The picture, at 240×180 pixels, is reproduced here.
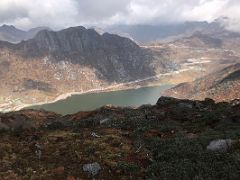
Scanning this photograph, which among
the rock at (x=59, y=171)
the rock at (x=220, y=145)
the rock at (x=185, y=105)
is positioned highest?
the rock at (x=59, y=171)

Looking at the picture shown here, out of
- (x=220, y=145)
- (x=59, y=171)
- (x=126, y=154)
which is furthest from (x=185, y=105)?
(x=59, y=171)

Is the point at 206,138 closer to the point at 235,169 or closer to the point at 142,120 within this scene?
the point at 235,169

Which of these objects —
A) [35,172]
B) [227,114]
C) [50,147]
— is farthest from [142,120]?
[35,172]

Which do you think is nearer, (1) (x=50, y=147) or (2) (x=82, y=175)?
(2) (x=82, y=175)

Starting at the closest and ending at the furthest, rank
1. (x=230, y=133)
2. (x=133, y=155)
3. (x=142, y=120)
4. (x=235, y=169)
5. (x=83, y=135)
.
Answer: (x=235, y=169) → (x=133, y=155) → (x=230, y=133) → (x=83, y=135) → (x=142, y=120)

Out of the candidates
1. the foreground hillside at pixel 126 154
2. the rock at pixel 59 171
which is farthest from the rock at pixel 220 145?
the rock at pixel 59 171

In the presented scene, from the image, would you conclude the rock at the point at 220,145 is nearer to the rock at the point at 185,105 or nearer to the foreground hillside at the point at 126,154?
the foreground hillside at the point at 126,154

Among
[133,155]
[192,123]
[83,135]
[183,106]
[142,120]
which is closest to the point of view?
[133,155]
